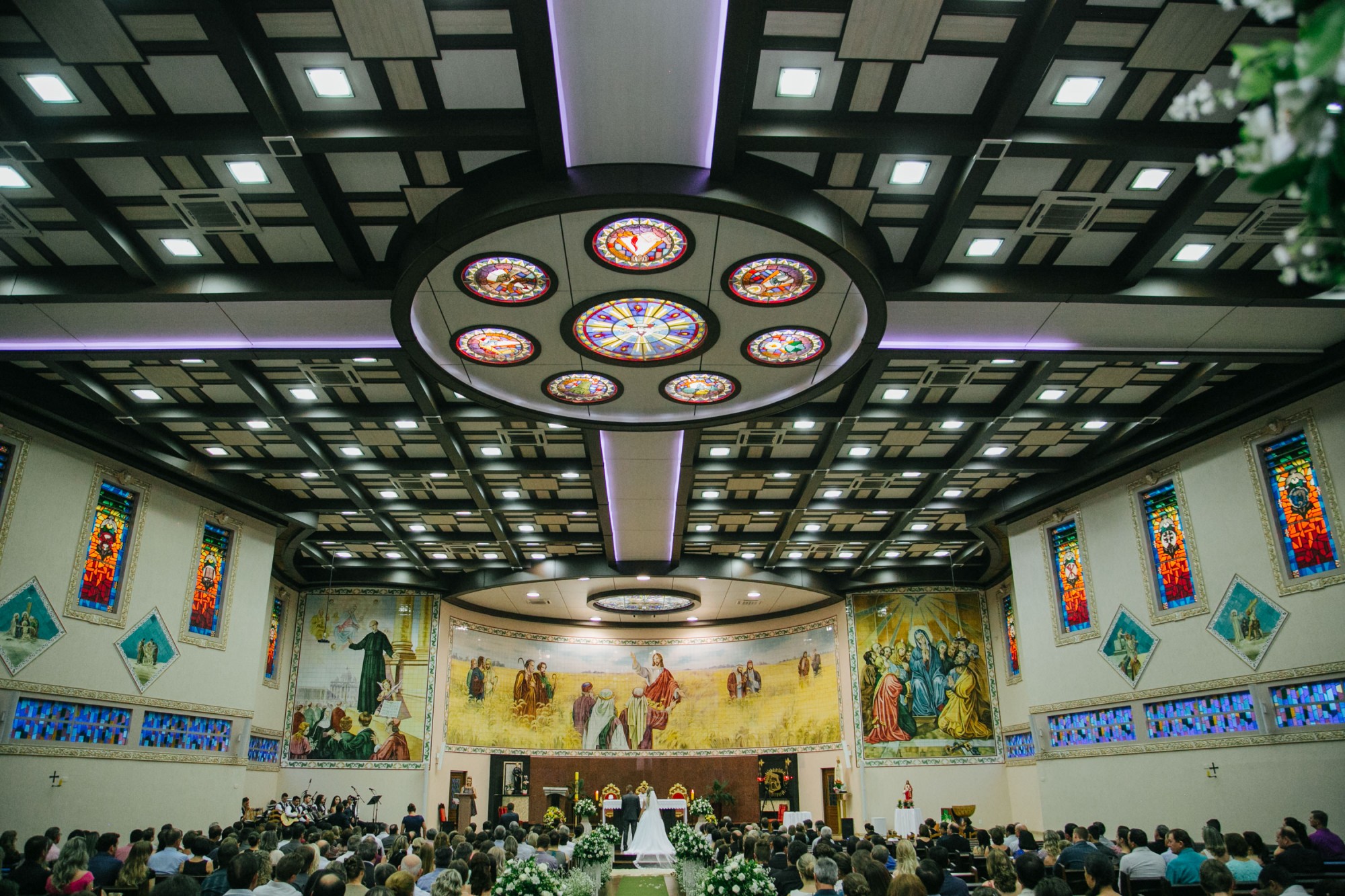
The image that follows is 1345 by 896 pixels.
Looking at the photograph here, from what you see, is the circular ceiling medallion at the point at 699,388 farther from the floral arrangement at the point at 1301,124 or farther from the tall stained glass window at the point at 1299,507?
the floral arrangement at the point at 1301,124

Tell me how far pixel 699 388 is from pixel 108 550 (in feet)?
36.6

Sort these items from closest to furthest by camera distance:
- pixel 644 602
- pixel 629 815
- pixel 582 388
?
pixel 582 388 < pixel 629 815 < pixel 644 602

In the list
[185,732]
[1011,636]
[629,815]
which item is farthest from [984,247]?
[629,815]

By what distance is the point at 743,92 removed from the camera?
7938mm

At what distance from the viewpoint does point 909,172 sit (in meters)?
9.30

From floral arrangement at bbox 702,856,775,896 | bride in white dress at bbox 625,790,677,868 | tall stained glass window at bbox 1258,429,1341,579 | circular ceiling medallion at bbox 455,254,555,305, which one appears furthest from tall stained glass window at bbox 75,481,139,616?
tall stained glass window at bbox 1258,429,1341,579

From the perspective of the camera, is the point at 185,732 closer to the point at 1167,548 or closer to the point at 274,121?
the point at 274,121

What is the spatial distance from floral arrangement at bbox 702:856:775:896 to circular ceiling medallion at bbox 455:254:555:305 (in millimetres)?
6602

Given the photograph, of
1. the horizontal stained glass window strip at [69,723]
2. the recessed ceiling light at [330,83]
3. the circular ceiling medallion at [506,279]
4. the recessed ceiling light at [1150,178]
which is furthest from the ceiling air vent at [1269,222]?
the horizontal stained glass window strip at [69,723]

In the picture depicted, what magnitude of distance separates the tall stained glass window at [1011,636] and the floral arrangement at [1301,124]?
2303 cm

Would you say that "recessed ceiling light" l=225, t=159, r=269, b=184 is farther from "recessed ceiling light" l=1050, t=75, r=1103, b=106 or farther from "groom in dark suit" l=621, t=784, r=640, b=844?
"groom in dark suit" l=621, t=784, r=640, b=844

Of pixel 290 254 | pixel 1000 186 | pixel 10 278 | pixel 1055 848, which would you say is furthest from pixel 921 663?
pixel 10 278

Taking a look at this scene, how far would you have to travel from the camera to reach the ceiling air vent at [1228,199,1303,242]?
965 centimetres

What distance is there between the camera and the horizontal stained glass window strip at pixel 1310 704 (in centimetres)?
1219
